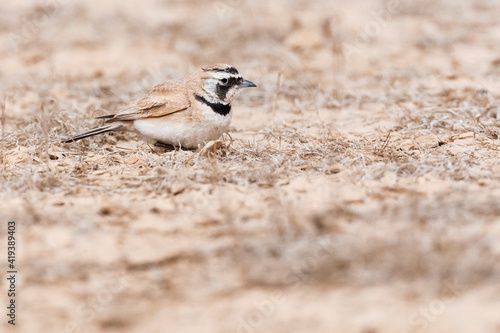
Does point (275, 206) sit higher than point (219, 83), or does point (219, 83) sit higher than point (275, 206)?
point (219, 83)

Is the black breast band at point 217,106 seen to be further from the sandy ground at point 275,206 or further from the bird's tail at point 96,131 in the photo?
the bird's tail at point 96,131

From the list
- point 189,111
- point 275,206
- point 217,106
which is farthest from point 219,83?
point 275,206

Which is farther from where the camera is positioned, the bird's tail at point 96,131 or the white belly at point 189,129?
the bird's tail at point 96,131

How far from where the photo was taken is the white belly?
5.75 m

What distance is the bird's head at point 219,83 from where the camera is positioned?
5859 millimetres

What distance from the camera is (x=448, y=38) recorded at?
32.8 ft

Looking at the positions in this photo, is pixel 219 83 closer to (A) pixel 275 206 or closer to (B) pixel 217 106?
(B) pixel 217 106

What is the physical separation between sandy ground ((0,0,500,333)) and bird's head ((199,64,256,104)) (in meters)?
0.57

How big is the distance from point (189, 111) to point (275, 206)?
183 centimetres

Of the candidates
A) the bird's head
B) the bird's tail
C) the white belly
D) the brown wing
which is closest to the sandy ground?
the bird's tail

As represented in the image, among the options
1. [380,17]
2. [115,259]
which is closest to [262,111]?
[115,259]

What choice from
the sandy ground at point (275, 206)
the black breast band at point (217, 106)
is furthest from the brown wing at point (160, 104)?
the sandy ground at point (275, 206)

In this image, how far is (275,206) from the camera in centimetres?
431


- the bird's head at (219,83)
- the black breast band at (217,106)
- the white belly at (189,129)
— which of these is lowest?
the white belly at (189,129)
